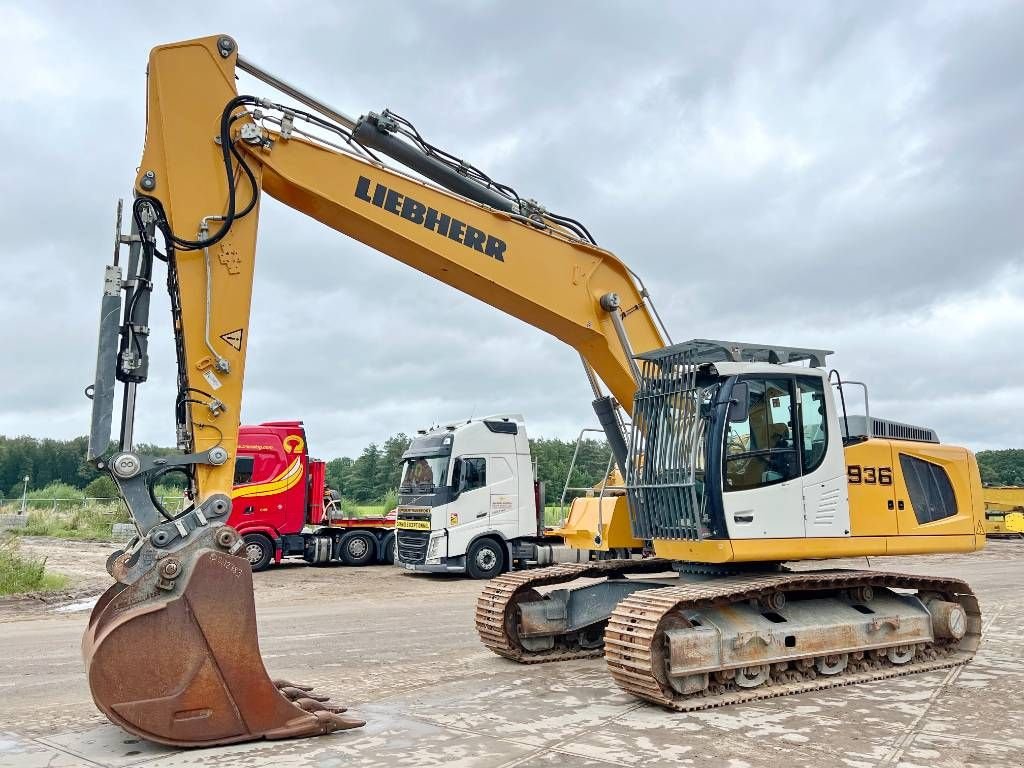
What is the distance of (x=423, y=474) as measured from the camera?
18.4 metres

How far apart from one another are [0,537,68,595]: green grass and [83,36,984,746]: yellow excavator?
10.5 m

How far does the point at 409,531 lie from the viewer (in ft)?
60.7

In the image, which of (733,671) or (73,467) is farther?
(73,467)

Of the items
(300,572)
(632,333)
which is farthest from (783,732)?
(300,572)

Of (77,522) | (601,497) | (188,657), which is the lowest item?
(188,657)

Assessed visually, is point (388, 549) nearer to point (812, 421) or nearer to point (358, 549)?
point (358, 549)

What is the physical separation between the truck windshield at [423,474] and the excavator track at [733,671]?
10439 mm

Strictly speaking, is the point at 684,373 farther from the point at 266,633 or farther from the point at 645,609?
the point at 266,633

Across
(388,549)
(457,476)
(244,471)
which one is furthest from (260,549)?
(457,476)

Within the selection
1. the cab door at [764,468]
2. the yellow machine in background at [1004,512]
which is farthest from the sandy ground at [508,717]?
the yellow machine in background at [1004,512]

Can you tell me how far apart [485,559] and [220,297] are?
42.1 feet

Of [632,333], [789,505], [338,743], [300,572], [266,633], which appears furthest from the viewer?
[300,572]

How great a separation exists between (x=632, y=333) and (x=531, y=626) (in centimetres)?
305

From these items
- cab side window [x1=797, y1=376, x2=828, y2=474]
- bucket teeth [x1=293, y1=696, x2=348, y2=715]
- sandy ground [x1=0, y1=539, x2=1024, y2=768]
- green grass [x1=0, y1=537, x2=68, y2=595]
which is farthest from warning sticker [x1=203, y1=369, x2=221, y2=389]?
green grass [x1=0, y1=537, x2=68, y2=595]
